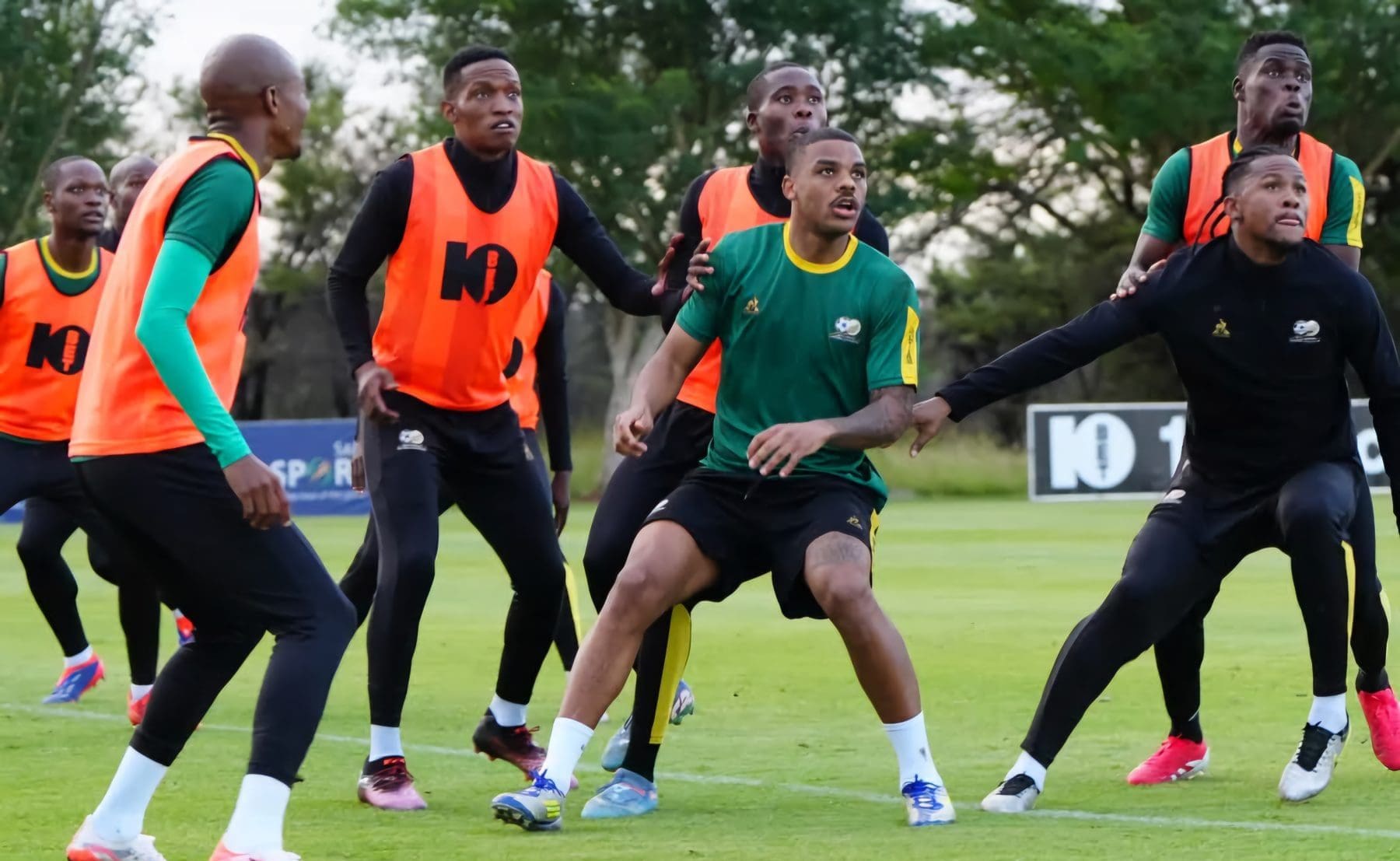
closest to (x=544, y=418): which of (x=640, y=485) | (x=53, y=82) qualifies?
(x=640, y=485)

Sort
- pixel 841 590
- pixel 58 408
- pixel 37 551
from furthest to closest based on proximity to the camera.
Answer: pixel 37 551 < pixel 58 408 < pixel 841 590

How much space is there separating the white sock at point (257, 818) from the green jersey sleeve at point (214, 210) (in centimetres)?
130

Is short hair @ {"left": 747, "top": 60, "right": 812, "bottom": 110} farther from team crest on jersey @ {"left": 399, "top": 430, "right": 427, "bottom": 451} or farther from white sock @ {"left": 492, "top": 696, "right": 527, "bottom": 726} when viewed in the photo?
white sock @ {"left": 492, "top": 696, "right": 527, "bottom": 726}

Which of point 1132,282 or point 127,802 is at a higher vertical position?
point 1132,282

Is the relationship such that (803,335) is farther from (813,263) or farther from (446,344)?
(446,344)

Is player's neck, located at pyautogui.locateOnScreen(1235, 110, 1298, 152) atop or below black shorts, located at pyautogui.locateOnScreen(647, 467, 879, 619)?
atop

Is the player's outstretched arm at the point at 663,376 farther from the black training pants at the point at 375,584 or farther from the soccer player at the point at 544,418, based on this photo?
the black training pants at the point at 375,584

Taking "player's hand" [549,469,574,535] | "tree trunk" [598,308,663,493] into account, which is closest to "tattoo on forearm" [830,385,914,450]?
"player's hand" [549,469,574,535]

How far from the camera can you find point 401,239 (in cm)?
727

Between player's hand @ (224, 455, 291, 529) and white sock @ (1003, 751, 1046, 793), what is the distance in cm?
260

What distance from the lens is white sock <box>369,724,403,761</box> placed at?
23.0 ft

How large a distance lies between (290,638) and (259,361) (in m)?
46.1

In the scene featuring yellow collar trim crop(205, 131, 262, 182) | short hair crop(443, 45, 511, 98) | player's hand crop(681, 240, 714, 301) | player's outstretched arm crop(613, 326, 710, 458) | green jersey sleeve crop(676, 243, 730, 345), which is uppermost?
short hair crop(443, 45, 511, 98)

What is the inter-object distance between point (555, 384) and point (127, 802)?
4.18m
